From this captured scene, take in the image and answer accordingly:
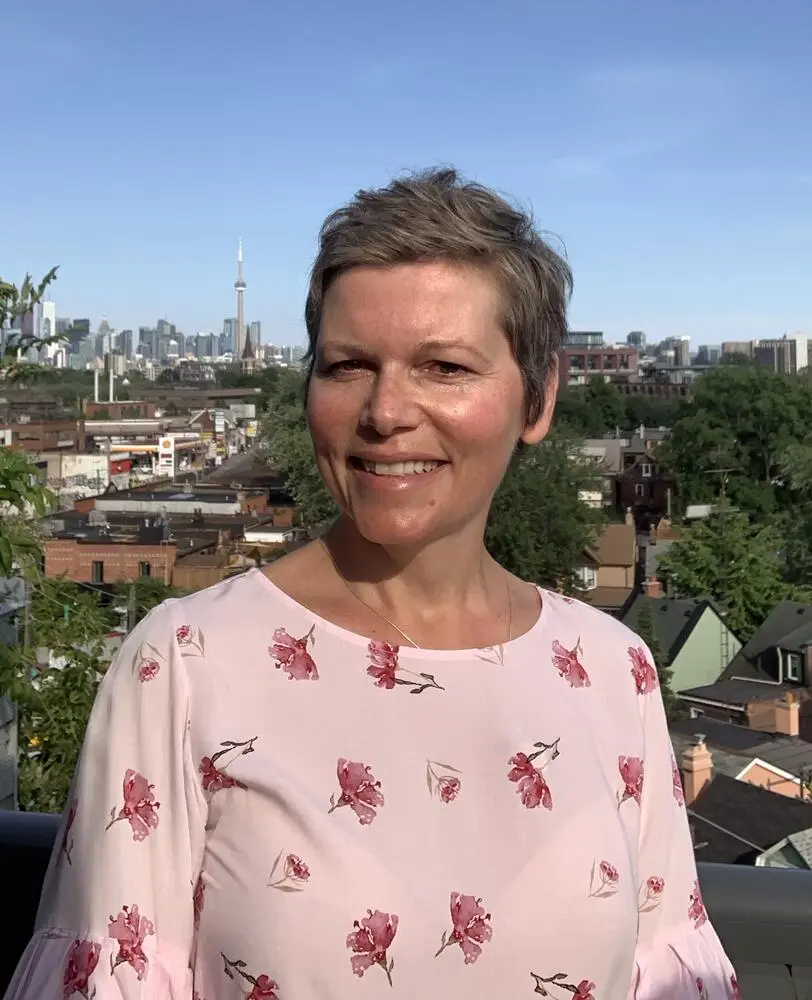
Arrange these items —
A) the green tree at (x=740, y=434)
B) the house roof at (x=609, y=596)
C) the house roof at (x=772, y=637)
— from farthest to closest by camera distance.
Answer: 1. the green tree at (x=740, y=434)
2. the house roof at (x=609, y=596)
3. the house roof at (x=772, y=637)

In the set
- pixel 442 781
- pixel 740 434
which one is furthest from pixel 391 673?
pixel 740 434

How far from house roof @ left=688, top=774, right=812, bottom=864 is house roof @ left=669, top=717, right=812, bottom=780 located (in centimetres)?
204

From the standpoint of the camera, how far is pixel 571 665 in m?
1.25

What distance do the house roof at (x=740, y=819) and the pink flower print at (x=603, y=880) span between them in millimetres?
6394

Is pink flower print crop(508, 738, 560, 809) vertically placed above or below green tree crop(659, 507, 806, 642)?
above

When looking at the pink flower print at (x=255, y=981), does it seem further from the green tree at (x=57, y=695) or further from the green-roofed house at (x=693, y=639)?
the green-roofed house at (x=693, y=639)

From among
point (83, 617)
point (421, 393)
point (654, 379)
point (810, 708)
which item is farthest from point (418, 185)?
point (654, 379)

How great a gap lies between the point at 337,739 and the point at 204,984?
0.24 meters

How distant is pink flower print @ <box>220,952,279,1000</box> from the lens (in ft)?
3.18

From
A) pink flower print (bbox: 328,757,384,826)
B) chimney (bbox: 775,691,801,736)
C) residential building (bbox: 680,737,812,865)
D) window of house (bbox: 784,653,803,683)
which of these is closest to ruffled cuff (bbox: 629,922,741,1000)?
pink flower print (bbox: 328,757,384,826)

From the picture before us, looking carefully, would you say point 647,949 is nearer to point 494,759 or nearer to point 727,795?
point 494,759

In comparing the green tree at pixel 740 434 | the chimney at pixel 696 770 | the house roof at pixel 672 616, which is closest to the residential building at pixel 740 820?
the chimney at pixel 696 770

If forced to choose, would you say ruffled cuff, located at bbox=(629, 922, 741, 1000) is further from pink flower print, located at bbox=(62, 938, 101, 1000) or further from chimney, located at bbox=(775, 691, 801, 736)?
chimney, located at bbox=(775, 691, 801, 736)

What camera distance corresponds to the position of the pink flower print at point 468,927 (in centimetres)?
102
